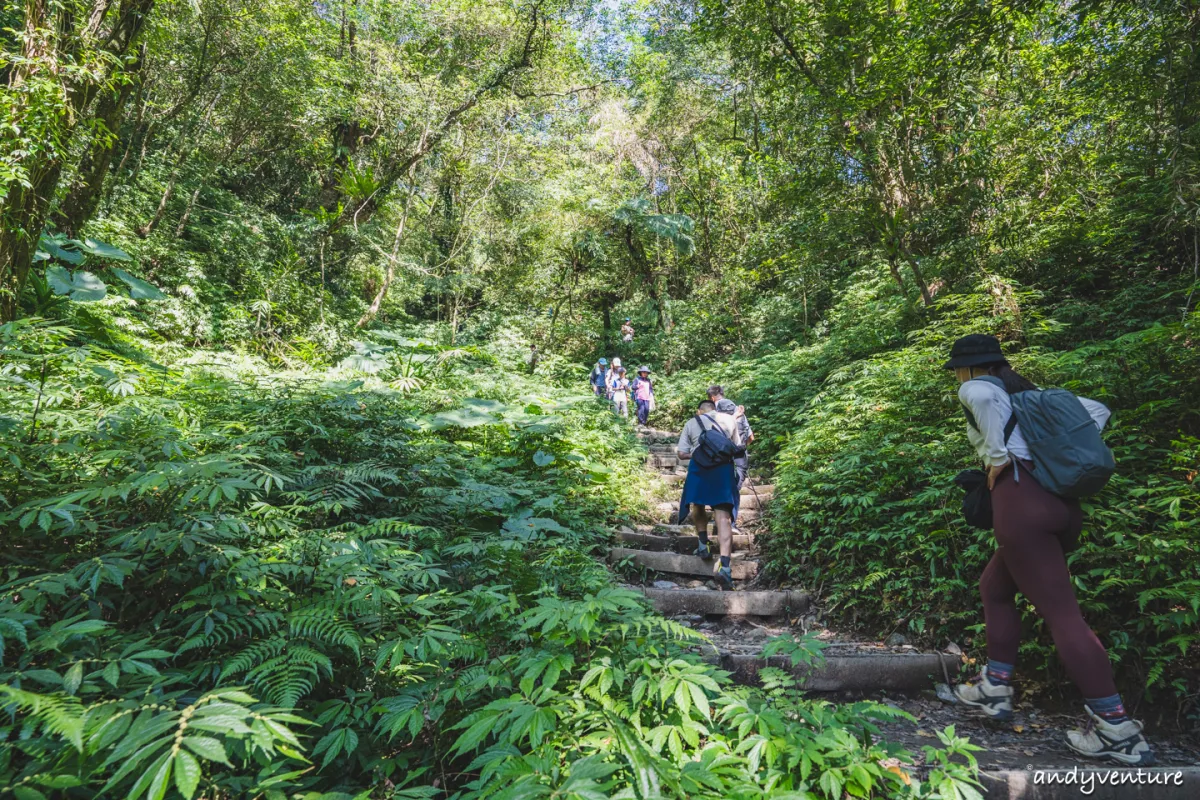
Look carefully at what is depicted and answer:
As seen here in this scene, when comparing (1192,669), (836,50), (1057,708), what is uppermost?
(836,50)

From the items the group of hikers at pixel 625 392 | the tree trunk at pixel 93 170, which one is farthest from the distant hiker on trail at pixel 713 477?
the group of hikers at pixel 625 392

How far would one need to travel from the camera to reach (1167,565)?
109 inches

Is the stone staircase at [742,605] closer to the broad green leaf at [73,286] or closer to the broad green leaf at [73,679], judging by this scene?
the broad green leaf at [73,679]

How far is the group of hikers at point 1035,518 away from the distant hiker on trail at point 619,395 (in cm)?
893

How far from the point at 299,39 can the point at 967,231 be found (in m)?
13.6

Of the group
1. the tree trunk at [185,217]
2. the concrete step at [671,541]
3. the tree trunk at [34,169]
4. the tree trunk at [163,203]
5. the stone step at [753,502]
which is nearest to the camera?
the tree trunk at [34,169]

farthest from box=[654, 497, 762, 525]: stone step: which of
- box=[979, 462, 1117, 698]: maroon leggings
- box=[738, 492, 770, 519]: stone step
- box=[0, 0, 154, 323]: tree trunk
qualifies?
box=[0, 0, 154, 323]: tree trunk

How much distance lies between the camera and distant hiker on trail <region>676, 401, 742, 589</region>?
4.96 metres

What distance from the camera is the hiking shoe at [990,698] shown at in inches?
108

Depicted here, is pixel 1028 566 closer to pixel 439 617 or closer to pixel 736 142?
pixel 439 617

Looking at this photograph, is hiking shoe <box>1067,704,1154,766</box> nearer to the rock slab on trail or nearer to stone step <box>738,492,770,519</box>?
the rock slab on trail

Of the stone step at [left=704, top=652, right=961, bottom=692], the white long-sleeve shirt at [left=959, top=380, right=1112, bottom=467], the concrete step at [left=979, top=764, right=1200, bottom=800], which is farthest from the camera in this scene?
the stone step at [left=704, top=652, right=961, bottom=692]

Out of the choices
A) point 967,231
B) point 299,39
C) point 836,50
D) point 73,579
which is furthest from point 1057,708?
point 299,39

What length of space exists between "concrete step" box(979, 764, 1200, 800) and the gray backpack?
1170mm
